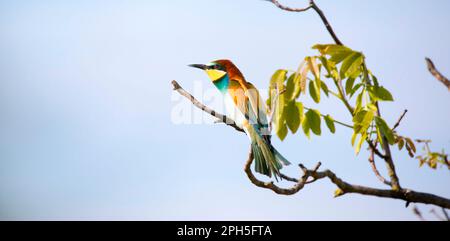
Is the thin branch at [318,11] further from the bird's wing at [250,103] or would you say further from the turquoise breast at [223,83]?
the turquoise breast at [223,83]

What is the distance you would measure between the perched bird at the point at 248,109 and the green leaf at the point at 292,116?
839 millimetres

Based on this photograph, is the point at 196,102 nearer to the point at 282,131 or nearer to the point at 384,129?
the point at 282,131

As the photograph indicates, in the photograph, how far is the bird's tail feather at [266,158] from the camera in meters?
2.71

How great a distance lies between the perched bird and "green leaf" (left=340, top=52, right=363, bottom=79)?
2.95ft

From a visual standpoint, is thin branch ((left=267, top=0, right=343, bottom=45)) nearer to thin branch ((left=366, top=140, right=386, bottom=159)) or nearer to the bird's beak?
thin branch ((left=366, top=140, right=386, bottom=159))

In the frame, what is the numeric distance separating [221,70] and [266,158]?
1.29 m

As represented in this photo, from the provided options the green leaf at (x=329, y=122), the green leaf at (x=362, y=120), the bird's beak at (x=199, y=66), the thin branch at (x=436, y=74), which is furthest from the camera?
the bird's beak at (x=199, y=66)

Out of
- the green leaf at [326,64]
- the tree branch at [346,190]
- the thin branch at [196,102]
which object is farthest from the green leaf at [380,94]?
the thin branch at [196,102]

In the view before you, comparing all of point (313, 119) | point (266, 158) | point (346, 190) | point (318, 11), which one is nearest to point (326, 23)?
point (318, 11)

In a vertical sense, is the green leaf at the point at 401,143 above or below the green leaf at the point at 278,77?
below

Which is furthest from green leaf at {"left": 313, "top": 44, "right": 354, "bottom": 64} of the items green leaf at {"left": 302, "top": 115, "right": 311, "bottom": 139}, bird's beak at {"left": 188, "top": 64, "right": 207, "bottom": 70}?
bird's beak at {"left": 188, "top": 64, "right": 207, "bottom": 70}

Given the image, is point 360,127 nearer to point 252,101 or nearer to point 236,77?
point 252,101

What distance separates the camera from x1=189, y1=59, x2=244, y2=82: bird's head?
388cm
